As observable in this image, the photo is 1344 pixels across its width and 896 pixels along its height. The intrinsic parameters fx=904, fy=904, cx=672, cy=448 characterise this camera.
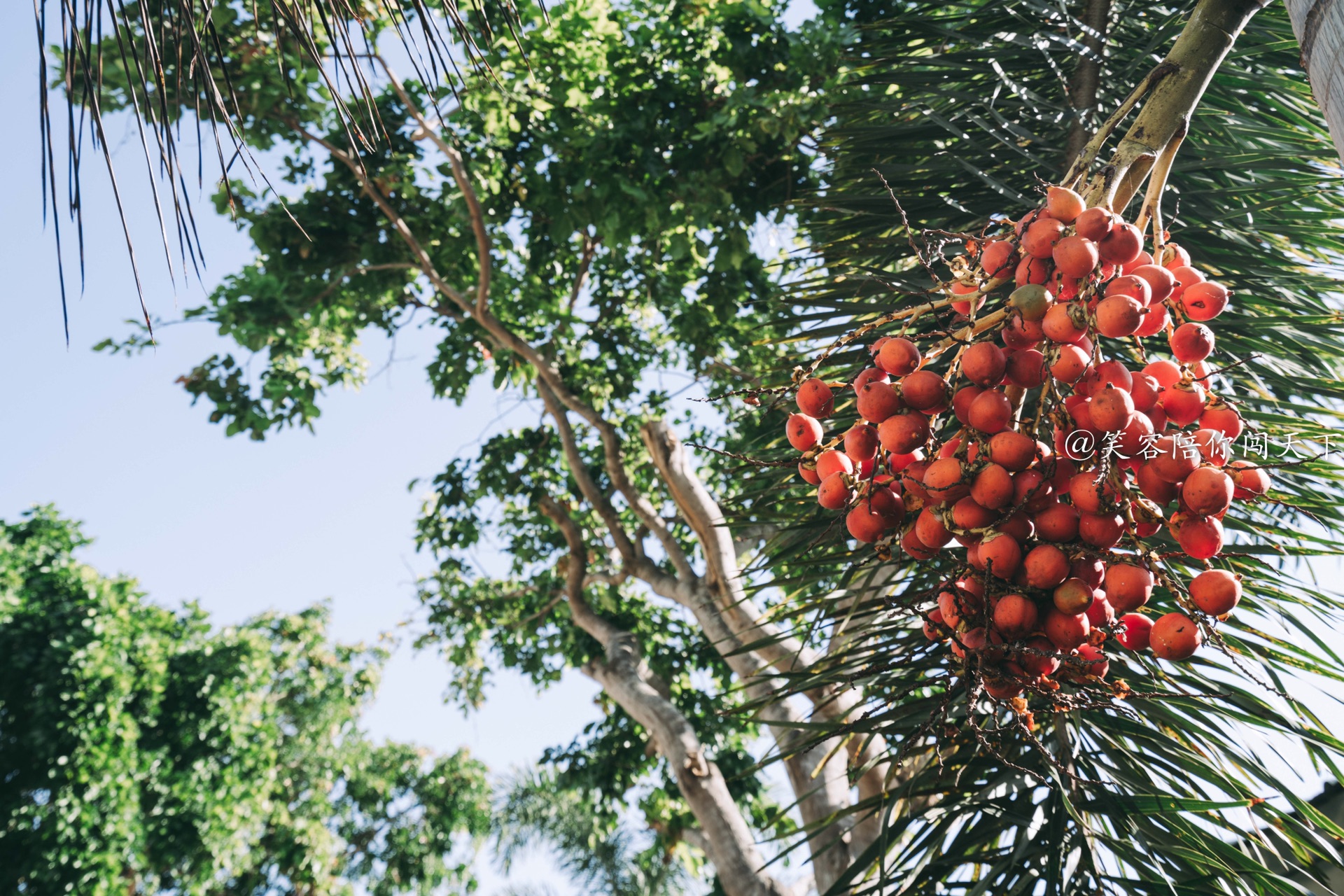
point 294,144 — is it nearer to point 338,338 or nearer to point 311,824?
point 338,338

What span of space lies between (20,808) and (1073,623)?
34.2ft

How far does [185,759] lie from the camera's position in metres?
10.0

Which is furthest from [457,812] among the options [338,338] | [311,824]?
[338,338]

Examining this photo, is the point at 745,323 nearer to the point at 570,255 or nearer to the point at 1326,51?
the point at 570,255

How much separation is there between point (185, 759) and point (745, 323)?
862 centimetres

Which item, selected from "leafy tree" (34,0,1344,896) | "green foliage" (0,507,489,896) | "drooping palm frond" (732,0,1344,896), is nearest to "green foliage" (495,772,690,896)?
"leafy tree" (34,0,1344,896)

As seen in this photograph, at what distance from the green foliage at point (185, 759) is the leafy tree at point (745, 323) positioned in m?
4.21

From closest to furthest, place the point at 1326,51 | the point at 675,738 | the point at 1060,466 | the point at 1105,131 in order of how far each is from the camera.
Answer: the point at 1326,51, the point at 1060,466, the point at 1105,131, the point at 675,738

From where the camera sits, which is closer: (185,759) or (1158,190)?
(1158,190)

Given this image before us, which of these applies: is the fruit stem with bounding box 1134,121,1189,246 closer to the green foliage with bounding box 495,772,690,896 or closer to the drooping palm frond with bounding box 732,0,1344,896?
the drooping palm frond with bounding box 732,0,1344,896

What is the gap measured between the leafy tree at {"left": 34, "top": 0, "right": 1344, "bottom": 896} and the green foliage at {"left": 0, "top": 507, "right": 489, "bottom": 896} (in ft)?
13.8

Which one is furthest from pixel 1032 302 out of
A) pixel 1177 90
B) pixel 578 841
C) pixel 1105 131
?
pixel 578 841

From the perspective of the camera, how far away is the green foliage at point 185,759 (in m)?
8.62

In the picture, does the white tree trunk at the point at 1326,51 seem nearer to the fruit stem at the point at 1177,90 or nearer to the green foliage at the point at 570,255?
the fruit stem at the point at 1177,90
